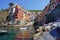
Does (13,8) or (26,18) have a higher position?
(13,8)

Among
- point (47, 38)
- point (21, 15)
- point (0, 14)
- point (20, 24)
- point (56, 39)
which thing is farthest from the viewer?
point (0, 14)

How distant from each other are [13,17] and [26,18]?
29.6ft

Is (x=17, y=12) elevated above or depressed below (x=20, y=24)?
above

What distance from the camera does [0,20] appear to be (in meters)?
118

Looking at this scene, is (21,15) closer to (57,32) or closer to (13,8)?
(13,8)

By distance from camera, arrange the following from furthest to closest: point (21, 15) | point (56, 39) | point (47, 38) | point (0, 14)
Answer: point (0, 14) → point (21, 15) → point (47, 38) → point (56, 39)

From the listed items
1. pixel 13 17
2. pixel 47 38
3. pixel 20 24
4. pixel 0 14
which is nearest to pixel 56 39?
pixel 47 38

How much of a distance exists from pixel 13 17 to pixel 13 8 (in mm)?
7512

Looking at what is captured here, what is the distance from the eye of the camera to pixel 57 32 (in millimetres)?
19734

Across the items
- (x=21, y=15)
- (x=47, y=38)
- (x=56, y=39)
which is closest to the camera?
(x=56, y=39)

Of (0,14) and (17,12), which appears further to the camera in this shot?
(0,14)

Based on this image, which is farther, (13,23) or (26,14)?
(26,14)

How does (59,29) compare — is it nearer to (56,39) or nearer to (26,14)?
(56,39)

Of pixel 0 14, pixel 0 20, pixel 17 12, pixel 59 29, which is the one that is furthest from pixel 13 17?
pixel 59 29
